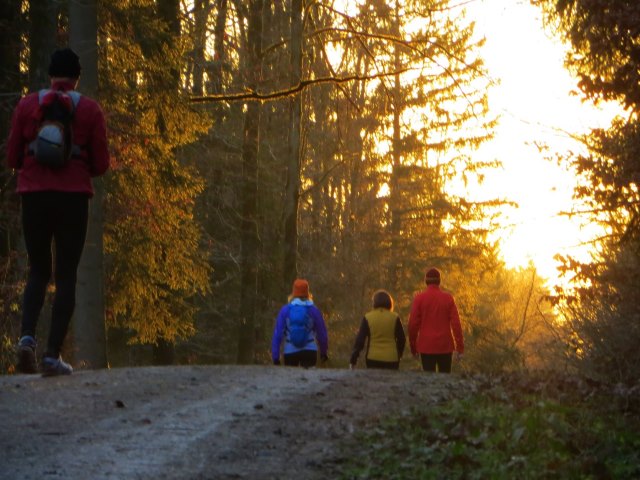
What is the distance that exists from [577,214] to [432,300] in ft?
18.4

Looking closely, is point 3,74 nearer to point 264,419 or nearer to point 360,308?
point 264,419

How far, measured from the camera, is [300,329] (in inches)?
567

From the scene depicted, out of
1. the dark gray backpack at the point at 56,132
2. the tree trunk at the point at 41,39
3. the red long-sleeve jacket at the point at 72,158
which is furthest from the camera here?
the tree trunk at the point at 41,39

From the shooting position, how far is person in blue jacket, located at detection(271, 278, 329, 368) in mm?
14336

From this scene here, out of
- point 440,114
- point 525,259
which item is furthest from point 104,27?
point 440,114

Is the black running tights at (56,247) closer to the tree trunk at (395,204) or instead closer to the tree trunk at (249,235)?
the tree trunk at (249,235)

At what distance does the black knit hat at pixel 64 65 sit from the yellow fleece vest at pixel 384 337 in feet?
20.3

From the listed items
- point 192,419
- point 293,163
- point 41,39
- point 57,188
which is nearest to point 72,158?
point 57,188

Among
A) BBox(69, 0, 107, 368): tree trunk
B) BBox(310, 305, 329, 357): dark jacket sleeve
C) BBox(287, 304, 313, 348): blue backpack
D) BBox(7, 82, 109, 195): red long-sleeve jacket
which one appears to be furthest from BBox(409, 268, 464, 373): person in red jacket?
BBox(7, 82, 109, 195): red long-sleeve jacket

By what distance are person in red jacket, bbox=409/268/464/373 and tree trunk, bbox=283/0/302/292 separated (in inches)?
476

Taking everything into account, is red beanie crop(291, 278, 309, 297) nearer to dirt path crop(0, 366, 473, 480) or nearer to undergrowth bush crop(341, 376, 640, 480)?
dirt path crop(0, 366, 473, 480)

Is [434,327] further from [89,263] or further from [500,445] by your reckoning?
[500,445]

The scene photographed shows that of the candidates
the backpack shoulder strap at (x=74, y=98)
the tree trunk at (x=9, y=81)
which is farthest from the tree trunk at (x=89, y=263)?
the backpack shoulder strap at (x=74, y=98)

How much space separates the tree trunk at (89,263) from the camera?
16.7m
